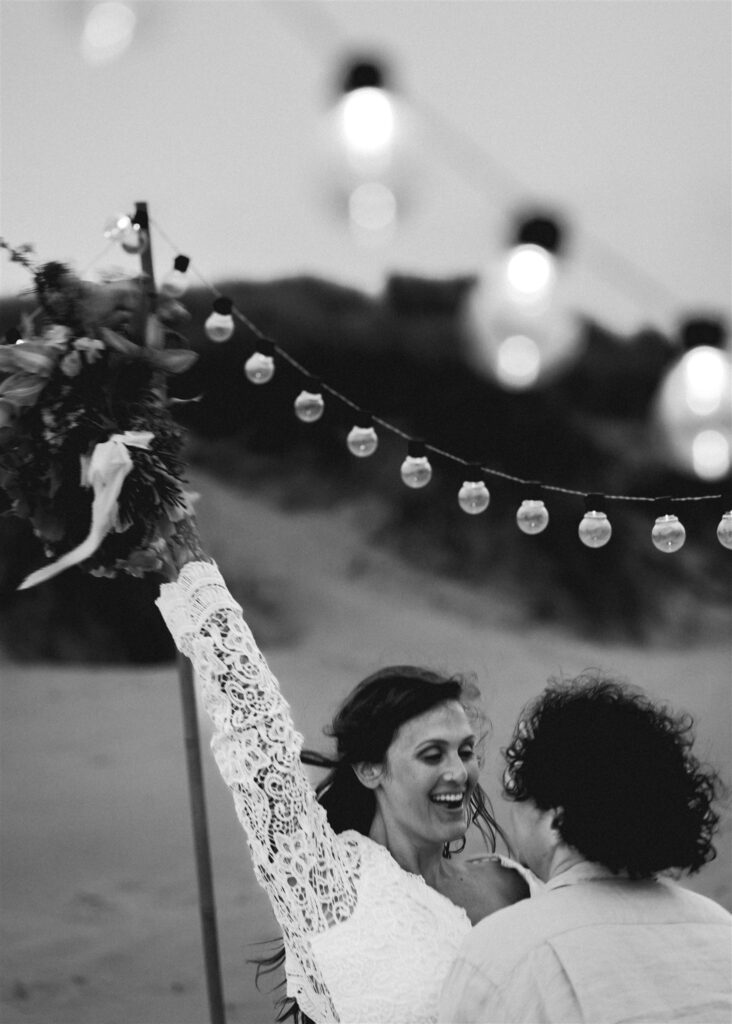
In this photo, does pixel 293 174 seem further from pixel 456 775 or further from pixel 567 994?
pixel 567 994

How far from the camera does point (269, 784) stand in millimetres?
1455

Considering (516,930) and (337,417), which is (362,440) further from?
(337,417)

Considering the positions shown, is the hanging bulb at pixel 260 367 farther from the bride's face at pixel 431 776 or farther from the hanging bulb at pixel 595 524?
the bride's face at pixel 431 776

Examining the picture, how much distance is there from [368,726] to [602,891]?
1.69ft

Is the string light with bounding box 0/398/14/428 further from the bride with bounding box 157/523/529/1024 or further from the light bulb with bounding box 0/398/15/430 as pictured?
the bride with bounding box 157/523/529/1024

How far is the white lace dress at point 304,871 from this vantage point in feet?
4.62

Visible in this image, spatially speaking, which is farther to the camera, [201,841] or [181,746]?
[181,746]

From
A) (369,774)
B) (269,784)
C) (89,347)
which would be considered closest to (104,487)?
(89,347)

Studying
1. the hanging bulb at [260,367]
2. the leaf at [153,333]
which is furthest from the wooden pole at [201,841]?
the leaf at [153,333]

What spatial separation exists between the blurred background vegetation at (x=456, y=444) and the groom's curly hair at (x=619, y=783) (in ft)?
7.54

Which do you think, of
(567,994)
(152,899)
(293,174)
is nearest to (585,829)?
(567,994)

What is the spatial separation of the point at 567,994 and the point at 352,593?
2.46 m

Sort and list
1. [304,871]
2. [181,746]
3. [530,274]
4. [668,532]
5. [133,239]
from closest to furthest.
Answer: [304,871] < [530,274] < [668,532] < [133,239] < [181,746]

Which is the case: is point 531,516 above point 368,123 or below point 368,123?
below
